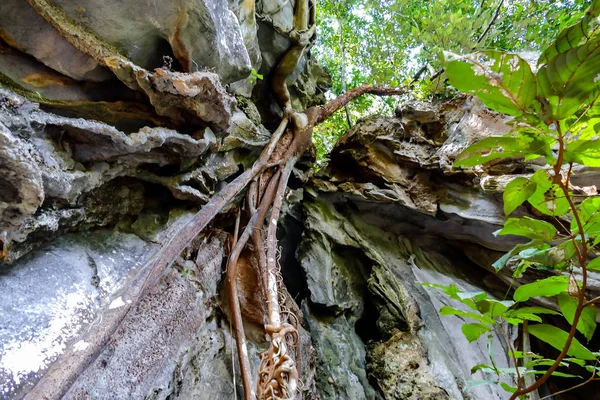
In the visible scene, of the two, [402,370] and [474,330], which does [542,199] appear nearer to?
[474,330]

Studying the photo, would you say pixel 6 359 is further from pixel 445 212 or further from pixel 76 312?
pixel 445 212

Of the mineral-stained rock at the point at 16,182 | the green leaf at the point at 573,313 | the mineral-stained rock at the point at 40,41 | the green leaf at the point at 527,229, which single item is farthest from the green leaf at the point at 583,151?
the mineral-stained rock at the point at 40,41

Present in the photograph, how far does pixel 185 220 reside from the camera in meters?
2.76

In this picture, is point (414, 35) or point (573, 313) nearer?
point (573, 313)

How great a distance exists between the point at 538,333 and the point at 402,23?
727 cm

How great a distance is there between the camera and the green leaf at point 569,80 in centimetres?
79

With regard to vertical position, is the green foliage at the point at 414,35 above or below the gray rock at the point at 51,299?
above

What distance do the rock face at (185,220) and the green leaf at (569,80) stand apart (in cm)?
134

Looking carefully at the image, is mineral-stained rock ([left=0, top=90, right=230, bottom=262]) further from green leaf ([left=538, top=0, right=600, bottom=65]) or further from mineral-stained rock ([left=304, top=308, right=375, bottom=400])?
mineral-stained rock ([left=304, top=308, right=375, bottom=400])

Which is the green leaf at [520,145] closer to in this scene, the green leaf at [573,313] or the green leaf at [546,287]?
the green leaf at [546,287]

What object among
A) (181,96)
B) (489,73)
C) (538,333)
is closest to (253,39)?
(181,96)

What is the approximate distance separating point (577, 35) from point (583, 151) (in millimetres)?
358

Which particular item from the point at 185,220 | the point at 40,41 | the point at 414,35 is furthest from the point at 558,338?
the point at 414,35

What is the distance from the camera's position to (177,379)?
2.16m
